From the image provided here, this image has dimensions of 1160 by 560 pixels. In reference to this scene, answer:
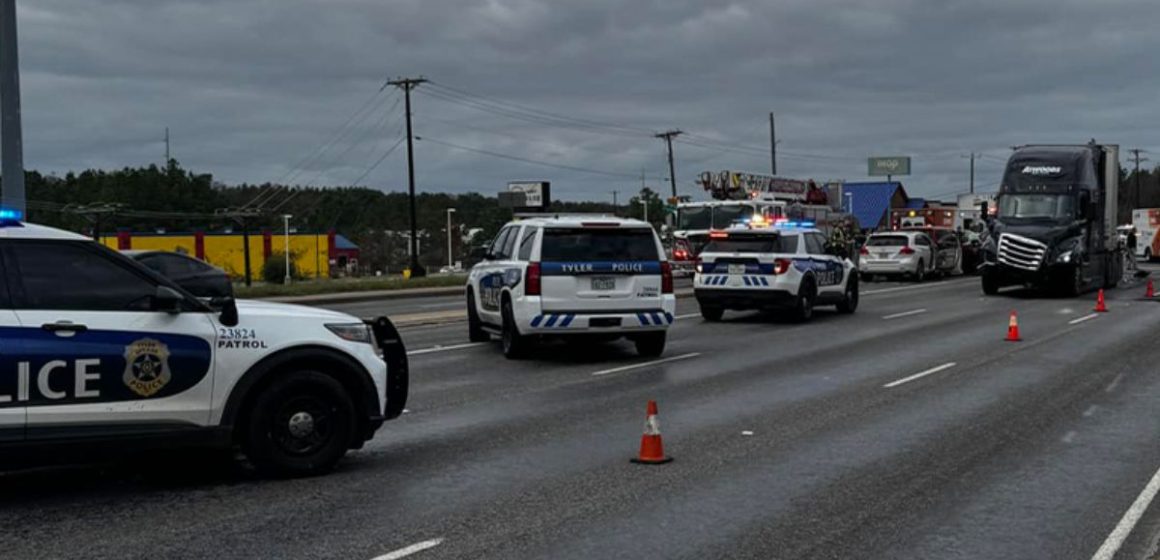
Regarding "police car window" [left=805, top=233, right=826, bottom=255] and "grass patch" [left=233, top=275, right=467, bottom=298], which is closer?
"police car window" [left=805, top=233, right=826, bottom=255]

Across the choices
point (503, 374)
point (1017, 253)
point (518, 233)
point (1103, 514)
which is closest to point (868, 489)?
point (1103, 514)

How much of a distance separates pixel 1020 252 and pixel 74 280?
26058mm

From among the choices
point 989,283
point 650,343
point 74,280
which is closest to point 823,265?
point 650,343

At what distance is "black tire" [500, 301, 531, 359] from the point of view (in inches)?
610

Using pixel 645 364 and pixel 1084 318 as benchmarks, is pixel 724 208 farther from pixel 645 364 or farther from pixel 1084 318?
pixel 645 364

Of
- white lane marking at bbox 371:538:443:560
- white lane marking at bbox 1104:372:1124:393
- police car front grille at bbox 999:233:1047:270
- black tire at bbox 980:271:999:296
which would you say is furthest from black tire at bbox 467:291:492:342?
black tire at bbox 980:271:999:296

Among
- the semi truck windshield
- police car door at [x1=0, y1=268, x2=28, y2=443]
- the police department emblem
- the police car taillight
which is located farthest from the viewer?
the semi truck windshield

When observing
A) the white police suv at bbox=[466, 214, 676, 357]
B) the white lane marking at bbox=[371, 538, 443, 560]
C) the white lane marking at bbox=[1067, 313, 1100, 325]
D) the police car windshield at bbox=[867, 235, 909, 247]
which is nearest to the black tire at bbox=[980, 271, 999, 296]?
the white lane marking at bbox=[1067, 313, 1100, 325]

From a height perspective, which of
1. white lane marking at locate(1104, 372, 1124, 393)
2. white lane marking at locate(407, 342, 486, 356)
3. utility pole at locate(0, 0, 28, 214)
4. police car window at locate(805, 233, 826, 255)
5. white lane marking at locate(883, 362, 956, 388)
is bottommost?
white lane marking at locate(1104, 372, 1124, 393)

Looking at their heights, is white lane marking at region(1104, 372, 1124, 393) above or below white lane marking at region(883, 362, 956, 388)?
below

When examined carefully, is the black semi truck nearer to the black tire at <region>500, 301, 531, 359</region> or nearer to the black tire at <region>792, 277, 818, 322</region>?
the black tire at <region>792, 277, 818, 322</region>

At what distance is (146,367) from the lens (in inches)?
289

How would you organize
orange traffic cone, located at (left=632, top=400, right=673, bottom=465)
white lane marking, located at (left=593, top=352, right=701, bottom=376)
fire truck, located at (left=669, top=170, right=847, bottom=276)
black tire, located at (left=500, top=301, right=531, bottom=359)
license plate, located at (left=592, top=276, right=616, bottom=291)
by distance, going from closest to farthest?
orange traffic cone, located at (left=632, top=400, right=673, bottom=465) < white lane marking, located at (left=593, top=352, right=701, bottom=376) < license plate, located at (left=592, top=276, right=616, bottom=291) < black tire, located at (left=500, top=301, right=531, bottom=359) < fire truck, located at (left=669, top=170, right=847, bottom=276)

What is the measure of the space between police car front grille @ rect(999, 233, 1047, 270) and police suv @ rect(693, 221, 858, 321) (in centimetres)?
891
